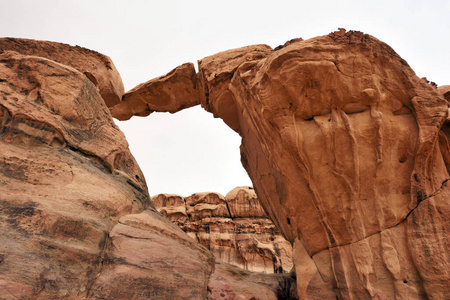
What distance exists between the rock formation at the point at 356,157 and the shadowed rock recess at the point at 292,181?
2cm

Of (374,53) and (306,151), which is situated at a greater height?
(374,53)

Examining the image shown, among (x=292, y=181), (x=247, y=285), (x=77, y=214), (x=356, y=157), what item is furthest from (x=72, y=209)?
(x=356, y=157)

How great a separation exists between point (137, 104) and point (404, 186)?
26.1ft

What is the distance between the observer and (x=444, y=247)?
167 inches

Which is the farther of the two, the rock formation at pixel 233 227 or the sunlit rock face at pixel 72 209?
the rock formation at pixel 233 227

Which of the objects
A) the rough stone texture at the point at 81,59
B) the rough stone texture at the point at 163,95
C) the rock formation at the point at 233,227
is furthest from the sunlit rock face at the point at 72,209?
the rock formation at the point at 233,227

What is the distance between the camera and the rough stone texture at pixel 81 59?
23.8 ft

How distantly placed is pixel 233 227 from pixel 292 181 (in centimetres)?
1506

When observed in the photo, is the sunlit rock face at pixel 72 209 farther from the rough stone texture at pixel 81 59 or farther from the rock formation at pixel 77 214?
the rough stone texture at pixel 81 59

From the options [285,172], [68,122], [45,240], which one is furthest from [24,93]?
[285,172]

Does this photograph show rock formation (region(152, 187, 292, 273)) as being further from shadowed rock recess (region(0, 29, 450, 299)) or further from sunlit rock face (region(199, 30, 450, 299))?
sunlit rock face (region(199, 30, 450, 299))

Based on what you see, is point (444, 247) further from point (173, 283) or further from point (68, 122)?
point (68, 122)

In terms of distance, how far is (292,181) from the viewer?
5.46 metres

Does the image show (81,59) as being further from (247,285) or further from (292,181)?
(247,285)
